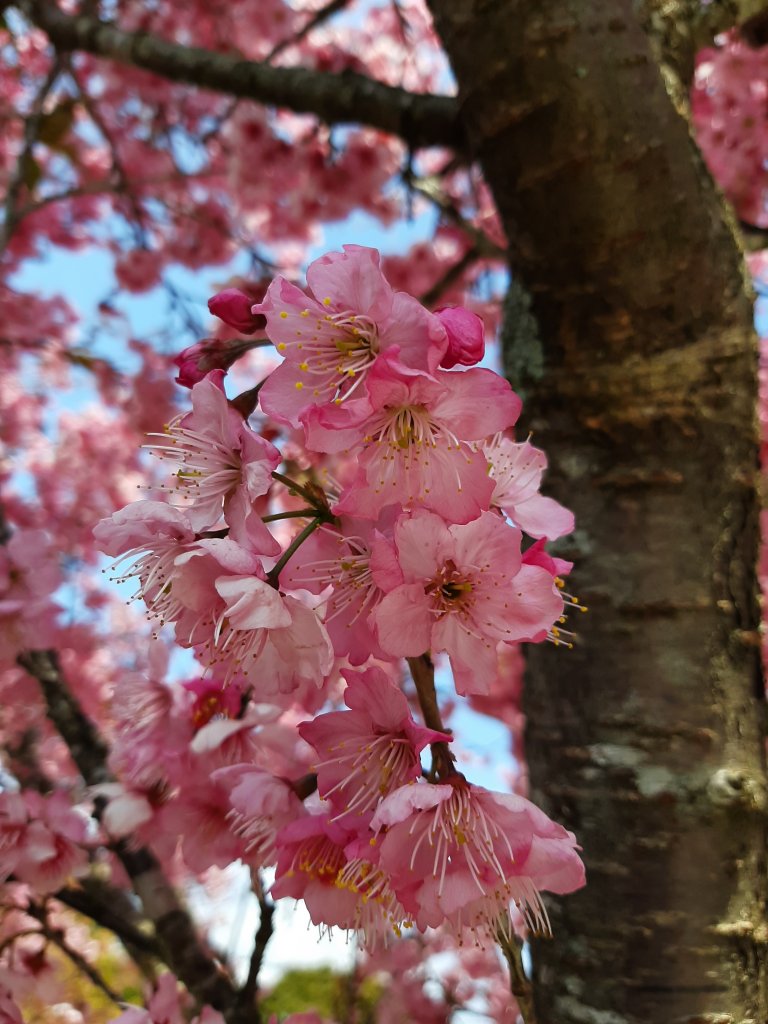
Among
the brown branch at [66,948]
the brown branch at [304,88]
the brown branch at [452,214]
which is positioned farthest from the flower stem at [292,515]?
the brown branch at [452,214]

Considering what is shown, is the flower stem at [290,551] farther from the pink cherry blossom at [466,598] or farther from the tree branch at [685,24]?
the tree branch at [685,24]

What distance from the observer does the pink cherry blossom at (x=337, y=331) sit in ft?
1.90

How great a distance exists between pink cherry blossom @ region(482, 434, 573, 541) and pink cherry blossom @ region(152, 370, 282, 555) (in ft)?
0.74

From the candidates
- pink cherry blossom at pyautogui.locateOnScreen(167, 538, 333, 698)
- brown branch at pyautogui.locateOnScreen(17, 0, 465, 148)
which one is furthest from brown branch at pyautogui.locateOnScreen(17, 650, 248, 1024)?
brown branch at pyautogui.locateOnScreen(17, 0, 465, 148)

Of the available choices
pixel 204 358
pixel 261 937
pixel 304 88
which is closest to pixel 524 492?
pixel 204 358

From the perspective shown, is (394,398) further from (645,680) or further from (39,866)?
(39,866)

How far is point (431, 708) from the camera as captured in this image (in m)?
0.66

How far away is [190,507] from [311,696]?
245 mm

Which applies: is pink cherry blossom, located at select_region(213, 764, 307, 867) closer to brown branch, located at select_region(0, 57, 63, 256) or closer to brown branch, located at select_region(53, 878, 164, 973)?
brown branch, located at select_region(53, 878, 164, 973)

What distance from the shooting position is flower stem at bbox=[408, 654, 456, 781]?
65 cm

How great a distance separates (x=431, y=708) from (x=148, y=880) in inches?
35.7

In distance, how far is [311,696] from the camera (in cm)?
80

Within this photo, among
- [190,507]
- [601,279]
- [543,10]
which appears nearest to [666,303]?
[601,279]

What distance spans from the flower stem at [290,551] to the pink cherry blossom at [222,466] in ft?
0.04
